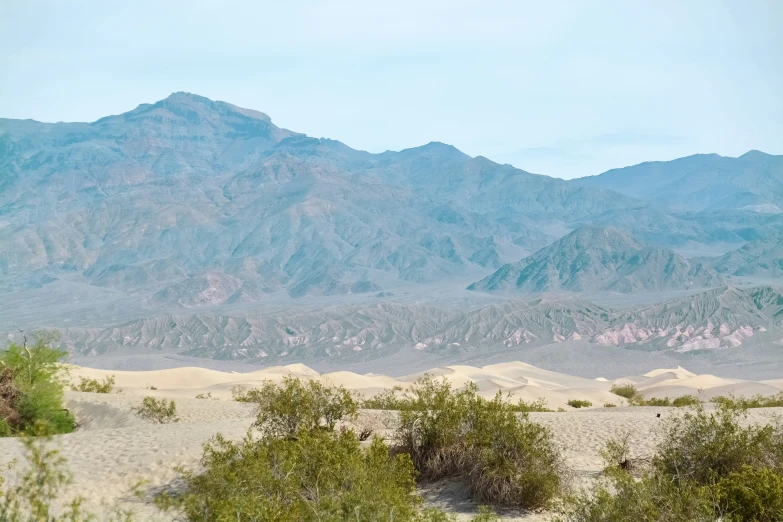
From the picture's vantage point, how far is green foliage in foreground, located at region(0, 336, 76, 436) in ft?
72.2

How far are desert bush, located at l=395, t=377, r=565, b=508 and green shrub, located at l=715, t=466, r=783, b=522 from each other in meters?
3.31

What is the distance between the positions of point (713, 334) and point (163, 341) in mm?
90510

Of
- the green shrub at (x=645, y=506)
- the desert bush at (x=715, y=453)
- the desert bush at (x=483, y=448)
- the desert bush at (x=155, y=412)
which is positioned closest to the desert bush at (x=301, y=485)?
the desert bush at (x=483, y=448)

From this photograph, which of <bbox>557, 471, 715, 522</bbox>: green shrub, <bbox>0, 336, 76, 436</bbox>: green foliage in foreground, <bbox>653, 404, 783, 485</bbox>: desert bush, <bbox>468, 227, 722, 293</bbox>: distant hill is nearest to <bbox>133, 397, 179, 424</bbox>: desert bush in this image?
<bbox>0, 336, 76, 436</bbox>: green foliage in foreground

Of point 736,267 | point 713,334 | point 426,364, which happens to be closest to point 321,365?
point 426,364

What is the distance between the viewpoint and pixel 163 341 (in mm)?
127875

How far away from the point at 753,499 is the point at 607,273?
187 meters

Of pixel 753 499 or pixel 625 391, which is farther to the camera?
pixel 625 391

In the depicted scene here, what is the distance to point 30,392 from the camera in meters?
22.5

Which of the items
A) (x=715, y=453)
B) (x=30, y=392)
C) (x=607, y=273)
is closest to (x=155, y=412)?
(x=30, y=392)

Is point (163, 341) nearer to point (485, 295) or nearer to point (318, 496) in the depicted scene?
point (485, 295)

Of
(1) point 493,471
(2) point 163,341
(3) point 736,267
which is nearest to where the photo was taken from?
(1) point 493,471

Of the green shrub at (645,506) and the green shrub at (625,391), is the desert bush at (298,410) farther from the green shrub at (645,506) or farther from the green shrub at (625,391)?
the green shrub at (625,391)

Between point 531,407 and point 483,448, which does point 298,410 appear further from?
point 531,407
